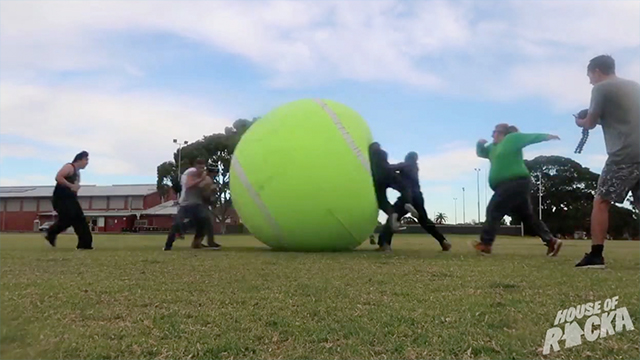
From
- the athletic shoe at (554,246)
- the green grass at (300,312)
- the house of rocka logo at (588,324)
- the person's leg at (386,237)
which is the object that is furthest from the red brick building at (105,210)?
the house of rocka logo at (588,324)

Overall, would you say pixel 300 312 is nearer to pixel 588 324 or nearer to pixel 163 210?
pixel 588 324

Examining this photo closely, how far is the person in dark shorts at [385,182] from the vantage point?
21.7 feet

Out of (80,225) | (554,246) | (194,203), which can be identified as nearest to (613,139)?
(554,246)

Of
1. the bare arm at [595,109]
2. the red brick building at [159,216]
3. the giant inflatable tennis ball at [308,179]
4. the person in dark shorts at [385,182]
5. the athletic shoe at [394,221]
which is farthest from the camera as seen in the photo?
the red brick building at [159,216]

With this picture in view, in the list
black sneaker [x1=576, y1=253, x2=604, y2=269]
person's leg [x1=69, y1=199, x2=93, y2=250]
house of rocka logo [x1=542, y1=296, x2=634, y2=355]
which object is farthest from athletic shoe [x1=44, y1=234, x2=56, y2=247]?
house of rocka logo [x1=542, y1=296, x2=634, y2=355]

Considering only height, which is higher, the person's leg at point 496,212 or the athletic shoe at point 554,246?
the person's leg at point 496,212

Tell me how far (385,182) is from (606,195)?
9.10 ft

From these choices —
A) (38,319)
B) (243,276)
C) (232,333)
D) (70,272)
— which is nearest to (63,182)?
(70,272)

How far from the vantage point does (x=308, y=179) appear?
6.17 metres

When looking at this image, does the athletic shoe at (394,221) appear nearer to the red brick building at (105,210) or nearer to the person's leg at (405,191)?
the person's leg at (405,191)

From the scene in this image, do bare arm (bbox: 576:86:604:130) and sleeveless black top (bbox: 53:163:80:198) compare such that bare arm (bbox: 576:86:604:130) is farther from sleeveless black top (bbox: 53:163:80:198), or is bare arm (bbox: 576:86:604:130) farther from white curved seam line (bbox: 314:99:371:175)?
sleeveless black top (bbox: 53:163:80:198)

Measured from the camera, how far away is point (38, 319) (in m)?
2.43

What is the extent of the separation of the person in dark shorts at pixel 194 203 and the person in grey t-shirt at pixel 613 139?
554 cm

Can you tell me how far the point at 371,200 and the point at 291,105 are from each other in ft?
5.32
